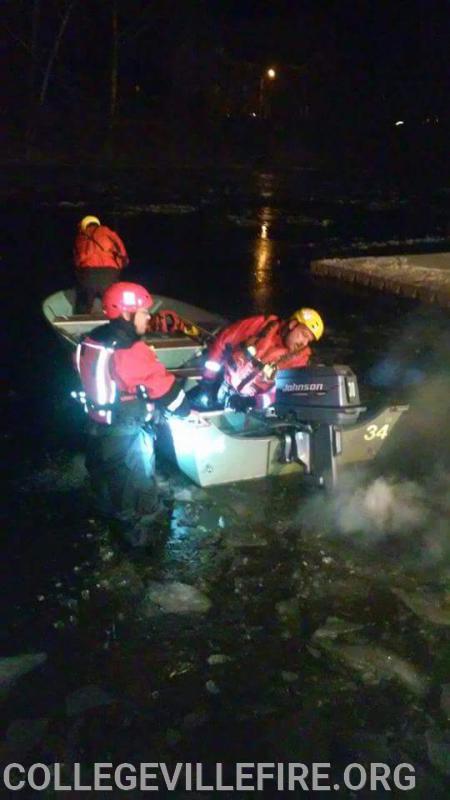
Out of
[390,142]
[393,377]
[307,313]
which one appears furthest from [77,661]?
[390,142]

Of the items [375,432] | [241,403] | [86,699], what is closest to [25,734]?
[86,699]

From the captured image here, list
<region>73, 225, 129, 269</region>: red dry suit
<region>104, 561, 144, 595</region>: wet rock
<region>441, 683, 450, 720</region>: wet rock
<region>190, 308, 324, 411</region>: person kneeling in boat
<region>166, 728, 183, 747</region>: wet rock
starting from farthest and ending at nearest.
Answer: <region>73, 225, 129, 269</region>: red dry suit → <region>190, 308, 324, 411</region>: person kneeling in boat → <region>104, 561, 144, 595</region>: wet rock → <region>441, 683, 450, 720</region>: wet rock → <region>166, 728, 183, 747</region>: wet rock

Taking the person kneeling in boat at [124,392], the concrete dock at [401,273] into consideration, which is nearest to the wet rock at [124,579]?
the person kneeling in boat at [124,392]

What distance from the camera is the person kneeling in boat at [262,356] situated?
7086mm

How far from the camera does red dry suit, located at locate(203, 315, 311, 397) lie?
7.18m

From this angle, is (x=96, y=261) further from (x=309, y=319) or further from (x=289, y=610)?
(x=289, y=610)

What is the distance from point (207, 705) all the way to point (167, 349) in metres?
4.92

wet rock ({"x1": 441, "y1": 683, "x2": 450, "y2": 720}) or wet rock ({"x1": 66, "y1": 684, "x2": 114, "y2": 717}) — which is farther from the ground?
wet rock ({"x1": 441, "y1": 683, "x2": 450, "y2": 720})

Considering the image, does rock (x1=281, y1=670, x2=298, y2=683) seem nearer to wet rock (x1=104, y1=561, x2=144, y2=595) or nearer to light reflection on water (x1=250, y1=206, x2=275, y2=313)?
wet rock (x1=104, y1=561, x2=144, y2=595)

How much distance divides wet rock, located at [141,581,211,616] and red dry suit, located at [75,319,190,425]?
1112 mm

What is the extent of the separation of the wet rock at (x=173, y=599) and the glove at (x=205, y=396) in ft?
6.94

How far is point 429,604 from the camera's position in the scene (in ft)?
18.3

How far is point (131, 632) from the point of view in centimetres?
523

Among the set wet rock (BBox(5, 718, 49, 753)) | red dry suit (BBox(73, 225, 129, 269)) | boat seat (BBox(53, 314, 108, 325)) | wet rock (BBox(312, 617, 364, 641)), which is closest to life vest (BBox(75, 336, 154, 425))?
wet rock (BBox(312, 617, 364, 641))
